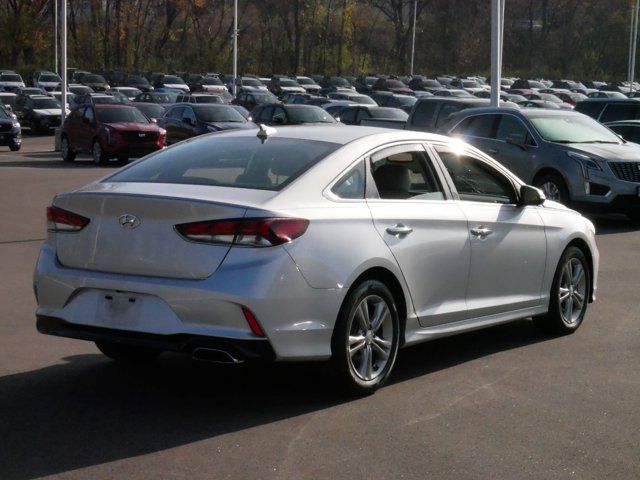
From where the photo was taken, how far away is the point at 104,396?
22.5 ft

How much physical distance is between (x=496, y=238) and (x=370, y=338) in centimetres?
161

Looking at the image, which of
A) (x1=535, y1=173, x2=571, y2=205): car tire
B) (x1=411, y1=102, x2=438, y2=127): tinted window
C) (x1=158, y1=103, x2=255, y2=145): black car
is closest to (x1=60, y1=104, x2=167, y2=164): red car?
(x1=158, y1=103, x2=255, y2=145): black car

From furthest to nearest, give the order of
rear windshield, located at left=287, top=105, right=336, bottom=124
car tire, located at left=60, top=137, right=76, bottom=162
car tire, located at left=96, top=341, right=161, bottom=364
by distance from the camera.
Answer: car tire, located at left=60, top=137, right=76, bottom=162, rear windshield, located at left=287, top=105, right=336, bottom=124, car tire, located at left=96, top=341, right=161, bottom=364

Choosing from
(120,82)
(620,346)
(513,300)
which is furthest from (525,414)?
(120,82)

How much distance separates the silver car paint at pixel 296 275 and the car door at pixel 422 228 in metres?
0.01

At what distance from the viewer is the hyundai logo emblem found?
6430mm

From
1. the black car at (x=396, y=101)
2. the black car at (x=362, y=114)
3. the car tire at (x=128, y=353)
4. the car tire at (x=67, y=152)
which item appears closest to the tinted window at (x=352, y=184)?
the car tire at (x=128, y=353)

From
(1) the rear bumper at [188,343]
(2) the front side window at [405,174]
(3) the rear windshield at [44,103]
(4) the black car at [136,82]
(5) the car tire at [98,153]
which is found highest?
(2) the front side window at [405,174]

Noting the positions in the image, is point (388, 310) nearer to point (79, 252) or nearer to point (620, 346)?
point (79, 252)

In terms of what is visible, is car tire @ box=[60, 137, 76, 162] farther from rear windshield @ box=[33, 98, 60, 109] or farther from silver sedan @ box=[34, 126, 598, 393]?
silver sedan @ box=[34, 126, 598, 393]

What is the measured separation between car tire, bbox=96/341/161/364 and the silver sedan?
0.02 metres

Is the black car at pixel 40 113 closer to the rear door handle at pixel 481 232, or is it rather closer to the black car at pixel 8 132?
the black car at pixel 8 132

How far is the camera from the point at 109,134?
102ft

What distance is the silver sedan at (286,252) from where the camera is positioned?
6.20 m
